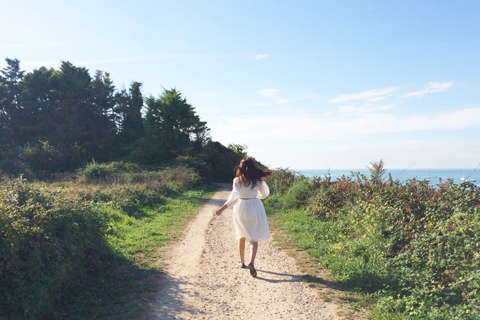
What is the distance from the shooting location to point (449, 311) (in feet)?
12.6

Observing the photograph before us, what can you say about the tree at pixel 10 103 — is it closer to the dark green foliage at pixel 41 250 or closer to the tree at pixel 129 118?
the tree at pixel 129 118

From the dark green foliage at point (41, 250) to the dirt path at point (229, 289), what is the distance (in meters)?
1.28

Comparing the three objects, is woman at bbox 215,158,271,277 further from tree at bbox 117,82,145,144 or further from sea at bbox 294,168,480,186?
tree at bbox 117,82,145,144

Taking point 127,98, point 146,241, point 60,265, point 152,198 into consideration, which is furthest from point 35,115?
point 60,265

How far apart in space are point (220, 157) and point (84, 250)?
2946 centimetres

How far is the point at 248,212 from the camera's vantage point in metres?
5.82

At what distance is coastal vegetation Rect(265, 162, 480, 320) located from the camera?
13.6 ft

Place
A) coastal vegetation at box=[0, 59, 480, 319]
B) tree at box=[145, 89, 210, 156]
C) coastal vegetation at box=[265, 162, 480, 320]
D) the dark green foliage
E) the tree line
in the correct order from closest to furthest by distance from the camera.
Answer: the dark green foliage < coastal vegetation at box=[0, 59, 480, 319] < coastal vegetation at box=[265, 162, 480, 320] < the tree line < tree at box=[145, 89, 210, 156]

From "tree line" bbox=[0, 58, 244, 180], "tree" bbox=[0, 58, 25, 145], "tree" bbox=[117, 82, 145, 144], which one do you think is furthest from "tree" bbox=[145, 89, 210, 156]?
"tree" bbox=[0, 58, 25, 145]

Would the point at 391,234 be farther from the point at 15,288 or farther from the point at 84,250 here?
the point at 15,288

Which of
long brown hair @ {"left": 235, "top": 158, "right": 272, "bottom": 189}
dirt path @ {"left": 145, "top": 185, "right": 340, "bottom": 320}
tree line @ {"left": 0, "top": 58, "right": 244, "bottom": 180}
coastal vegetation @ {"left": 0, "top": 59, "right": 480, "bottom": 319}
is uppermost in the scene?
tree line @ {"left": 0, "top": 58, "right": 244, "bottom": 180}

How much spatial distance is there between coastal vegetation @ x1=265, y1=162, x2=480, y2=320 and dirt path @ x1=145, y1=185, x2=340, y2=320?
2.73ft

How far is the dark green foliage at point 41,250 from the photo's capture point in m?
3.48

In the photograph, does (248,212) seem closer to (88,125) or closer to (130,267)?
(130,267)
